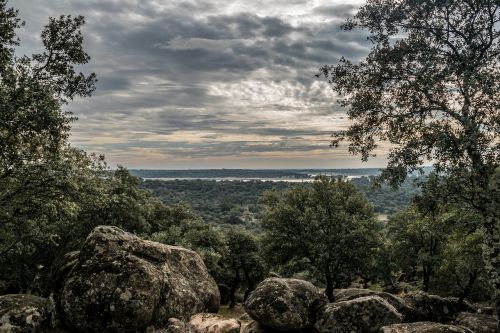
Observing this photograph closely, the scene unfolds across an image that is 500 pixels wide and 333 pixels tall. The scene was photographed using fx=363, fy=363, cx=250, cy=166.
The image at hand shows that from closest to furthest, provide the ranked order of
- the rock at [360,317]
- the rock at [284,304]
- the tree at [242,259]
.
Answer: the rock at [360,317] → the rock at [284,304] → the tree at [242,259]

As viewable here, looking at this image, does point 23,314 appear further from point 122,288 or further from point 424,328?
point 424,328

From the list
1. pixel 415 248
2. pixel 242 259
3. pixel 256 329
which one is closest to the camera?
pixel 256 329

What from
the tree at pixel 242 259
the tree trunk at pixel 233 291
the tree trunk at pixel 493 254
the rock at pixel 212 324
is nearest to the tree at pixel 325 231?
the tree at pixel 242 259

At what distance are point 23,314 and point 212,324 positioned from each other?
27.1 ft

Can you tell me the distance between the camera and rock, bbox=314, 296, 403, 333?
21188 millimetres

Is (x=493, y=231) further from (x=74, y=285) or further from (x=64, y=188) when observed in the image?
(x=64, y=188)

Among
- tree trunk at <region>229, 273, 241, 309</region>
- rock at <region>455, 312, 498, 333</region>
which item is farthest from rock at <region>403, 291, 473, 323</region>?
tree trunk at <region>229, 273, 241, 309</region>

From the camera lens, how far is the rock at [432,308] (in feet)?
80.5

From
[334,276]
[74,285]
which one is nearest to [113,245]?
[74,285]

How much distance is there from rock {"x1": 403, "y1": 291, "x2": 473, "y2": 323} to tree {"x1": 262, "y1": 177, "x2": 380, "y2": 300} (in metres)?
14.4

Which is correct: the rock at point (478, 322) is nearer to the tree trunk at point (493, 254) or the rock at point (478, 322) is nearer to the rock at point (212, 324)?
the tree trunk at point (493, 254)

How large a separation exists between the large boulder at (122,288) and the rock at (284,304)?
4546mm

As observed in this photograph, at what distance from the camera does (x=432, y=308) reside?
25.2 metres

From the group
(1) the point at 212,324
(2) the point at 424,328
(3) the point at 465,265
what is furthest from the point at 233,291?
(2) the point at 424,328
